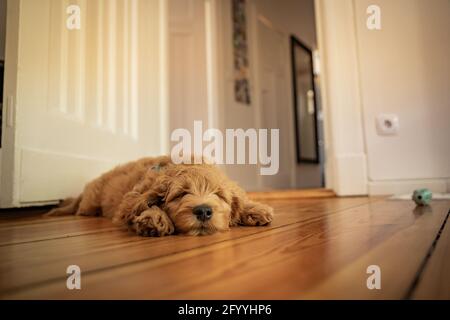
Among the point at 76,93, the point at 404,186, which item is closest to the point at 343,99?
the point at 404,186

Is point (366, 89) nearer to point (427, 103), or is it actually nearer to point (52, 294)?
point (427, 103)

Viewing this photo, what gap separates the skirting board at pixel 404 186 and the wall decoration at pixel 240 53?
2.83 meters

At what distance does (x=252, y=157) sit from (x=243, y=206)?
4.27 metres

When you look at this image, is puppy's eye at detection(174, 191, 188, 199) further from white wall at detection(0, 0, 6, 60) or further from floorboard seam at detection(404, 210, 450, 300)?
white wall at detection(0, 0, 6, 60)

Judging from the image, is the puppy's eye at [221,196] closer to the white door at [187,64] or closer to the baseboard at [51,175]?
the baseboard at [51,175]

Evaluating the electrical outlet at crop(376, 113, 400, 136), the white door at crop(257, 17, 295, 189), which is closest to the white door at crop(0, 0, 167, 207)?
the electrical outlet at crop(376, 113, 400, 136)

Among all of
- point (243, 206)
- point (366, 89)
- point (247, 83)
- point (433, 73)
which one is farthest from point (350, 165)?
point (247, 83)

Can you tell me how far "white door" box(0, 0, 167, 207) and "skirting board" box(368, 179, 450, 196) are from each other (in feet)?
5.69

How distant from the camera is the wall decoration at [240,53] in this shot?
5.36 m

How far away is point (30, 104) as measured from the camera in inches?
69.8

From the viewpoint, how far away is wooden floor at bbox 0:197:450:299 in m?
0.48

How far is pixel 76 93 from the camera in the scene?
2.17 metres

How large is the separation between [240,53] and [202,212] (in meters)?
4.75

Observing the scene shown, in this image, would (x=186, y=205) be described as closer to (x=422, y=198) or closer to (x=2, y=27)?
(x=422, y=198)
